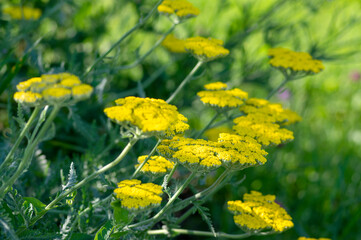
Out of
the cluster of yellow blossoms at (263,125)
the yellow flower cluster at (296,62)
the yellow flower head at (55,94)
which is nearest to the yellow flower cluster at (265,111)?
the cluster of yellow blossoms at (263,125)

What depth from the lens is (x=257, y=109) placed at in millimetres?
1546

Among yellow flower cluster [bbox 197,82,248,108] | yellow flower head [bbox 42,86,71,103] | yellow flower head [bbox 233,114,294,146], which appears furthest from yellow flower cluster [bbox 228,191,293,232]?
yellow flower head [bbox 42,86,71,103]

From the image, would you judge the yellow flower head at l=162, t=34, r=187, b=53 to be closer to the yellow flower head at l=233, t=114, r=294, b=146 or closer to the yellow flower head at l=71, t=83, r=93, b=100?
the yellow flower head at l=233, t=114, r=294, b=146

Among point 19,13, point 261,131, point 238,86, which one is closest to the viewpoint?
point 261,131

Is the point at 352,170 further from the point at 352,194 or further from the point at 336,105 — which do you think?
the point at 336,105

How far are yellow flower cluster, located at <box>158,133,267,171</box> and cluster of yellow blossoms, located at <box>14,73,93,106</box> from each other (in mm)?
Result: 311

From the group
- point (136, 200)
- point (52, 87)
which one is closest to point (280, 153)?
point (136, 200)

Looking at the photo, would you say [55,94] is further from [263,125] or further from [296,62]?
[296,62]

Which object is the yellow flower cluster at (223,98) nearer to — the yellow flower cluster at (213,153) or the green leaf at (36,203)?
the yellow flower cluster at (213,153)

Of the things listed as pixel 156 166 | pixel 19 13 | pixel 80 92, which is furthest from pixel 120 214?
pixel 19 13

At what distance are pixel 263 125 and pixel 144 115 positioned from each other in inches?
21.6

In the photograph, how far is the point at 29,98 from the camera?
90 cm

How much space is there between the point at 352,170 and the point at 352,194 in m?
0.27

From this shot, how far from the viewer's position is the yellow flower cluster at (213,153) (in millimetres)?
1062
